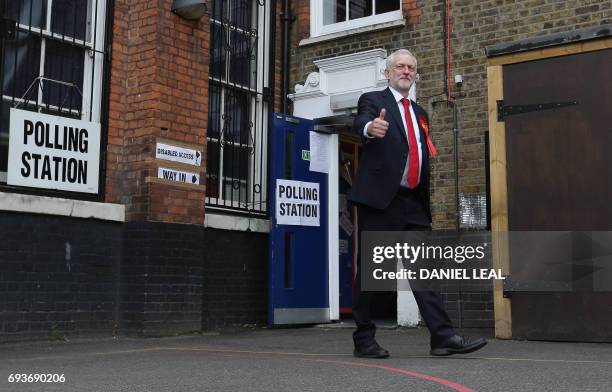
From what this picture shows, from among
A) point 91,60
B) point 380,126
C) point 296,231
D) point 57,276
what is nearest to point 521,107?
point 380,126

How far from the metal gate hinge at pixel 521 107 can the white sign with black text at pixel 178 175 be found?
313 centimetres

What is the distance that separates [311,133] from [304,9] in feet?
5.69

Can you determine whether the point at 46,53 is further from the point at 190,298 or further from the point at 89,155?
the point at 190,298

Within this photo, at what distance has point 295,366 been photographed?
5.21 meters

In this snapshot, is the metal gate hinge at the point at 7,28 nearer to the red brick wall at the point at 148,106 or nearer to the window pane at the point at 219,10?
the red brick wall at the point at 148,106

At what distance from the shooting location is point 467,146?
9.01 metres

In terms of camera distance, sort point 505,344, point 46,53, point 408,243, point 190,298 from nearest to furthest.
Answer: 1. point 408,243
2. point 505,344
3. point 46,53
4. point 190,298

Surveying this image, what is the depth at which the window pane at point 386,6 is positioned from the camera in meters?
9.96

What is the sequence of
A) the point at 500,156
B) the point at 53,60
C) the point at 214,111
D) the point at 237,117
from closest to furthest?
the point at 500,156 → the point at 53,60 → the point at 214,111 → the point at 237,117

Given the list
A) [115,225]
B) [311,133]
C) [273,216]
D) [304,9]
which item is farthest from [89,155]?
[304,9]

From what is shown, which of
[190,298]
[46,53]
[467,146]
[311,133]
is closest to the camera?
[46,53]

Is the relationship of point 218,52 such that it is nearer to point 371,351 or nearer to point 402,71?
point 402,71

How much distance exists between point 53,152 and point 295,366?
361cm

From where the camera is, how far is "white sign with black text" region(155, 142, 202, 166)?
8.23m
